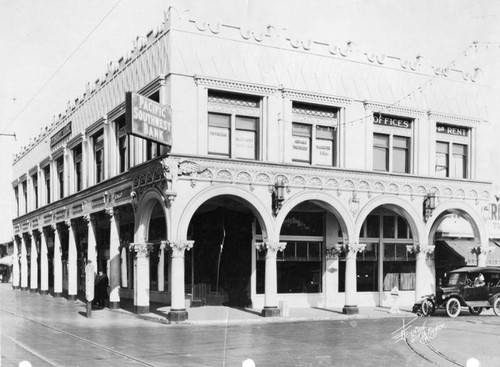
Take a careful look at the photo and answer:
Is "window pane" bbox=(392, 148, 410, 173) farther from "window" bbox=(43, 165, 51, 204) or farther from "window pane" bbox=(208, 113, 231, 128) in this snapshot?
"window" bbox=(43, 165, 51, 204)

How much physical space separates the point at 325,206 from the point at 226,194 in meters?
4.35

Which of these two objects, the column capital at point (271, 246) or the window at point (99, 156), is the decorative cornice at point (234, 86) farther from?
the window at point (99, 156)

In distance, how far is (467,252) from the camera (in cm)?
2892

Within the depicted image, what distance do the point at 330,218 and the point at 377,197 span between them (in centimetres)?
244

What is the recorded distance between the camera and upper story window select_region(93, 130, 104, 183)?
2844cm

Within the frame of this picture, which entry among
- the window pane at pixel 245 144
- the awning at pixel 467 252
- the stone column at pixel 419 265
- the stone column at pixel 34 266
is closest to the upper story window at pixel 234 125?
the window pane at pixel 245 144

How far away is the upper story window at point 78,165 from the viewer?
31984 mm

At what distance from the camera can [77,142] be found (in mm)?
31344

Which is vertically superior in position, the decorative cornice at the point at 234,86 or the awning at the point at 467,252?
the decorative cornice at the point at 234,86

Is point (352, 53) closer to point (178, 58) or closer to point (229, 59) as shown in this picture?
point (229, 59)

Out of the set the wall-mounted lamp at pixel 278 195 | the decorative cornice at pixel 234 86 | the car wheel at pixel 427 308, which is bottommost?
the car wheel at pixel 427 308

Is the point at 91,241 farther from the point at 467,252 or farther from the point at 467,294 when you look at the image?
the point at 467,252

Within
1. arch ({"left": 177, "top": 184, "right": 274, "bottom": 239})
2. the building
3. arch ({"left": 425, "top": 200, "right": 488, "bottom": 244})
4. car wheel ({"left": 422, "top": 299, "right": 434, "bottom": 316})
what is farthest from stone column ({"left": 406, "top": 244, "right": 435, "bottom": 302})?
arch ({"left": 177, "top": 184, "right": 274, "bottom": 239})
